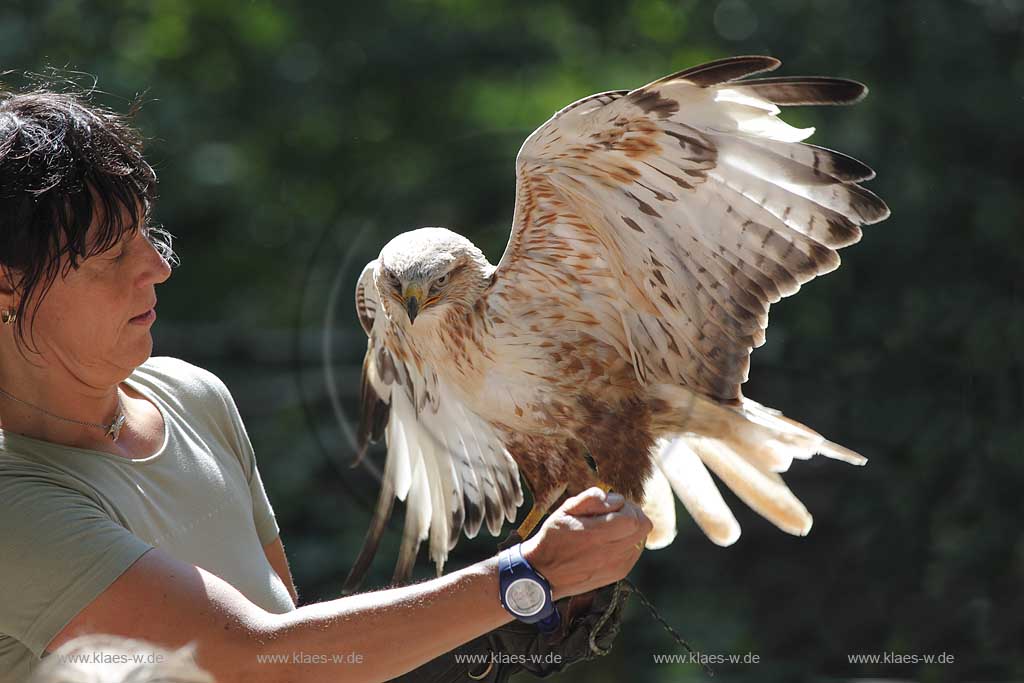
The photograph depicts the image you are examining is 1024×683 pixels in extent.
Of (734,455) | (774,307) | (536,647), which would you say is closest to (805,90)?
(734,455)

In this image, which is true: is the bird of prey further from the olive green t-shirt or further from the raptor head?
the olive green t-shirt

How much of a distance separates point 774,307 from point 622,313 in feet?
9.75

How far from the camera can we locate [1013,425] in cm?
435

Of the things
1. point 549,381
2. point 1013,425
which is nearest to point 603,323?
point 549,381

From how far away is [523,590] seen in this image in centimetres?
116

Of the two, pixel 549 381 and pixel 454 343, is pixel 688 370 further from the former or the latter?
pixel 454 343

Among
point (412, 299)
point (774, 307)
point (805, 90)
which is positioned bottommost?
point (774, 307)

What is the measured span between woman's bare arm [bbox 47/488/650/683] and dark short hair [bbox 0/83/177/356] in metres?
0.38

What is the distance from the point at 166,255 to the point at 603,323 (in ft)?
2.24

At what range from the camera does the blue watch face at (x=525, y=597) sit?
115cm

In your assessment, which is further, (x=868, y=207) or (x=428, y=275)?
(x=428, y=275)

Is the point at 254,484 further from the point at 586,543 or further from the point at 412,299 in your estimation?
the point at 586,543

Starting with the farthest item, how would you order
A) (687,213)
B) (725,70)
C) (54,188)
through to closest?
(687,213) → (725,70) → (54,188)

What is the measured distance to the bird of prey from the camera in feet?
4.56
